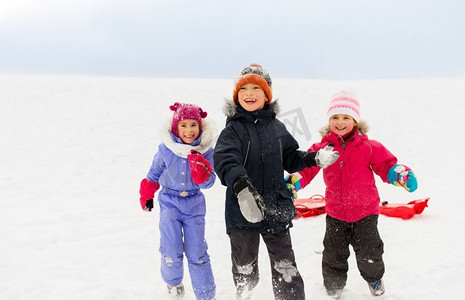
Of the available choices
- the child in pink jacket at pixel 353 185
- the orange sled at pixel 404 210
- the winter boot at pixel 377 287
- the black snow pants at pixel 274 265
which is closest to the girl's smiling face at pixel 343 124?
the child in pink jacket at pixel 353 185

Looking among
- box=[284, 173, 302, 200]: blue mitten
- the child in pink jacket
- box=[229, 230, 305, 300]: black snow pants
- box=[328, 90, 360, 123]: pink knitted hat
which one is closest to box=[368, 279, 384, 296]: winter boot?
the child in pink jacket

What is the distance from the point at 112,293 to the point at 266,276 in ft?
5.28

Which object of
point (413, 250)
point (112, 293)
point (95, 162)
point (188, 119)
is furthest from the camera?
point (95, 162)

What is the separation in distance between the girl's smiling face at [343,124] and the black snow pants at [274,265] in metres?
1.06

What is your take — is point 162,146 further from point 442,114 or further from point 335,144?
point 442,114

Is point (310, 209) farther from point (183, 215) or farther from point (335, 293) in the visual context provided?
point (183, 215)

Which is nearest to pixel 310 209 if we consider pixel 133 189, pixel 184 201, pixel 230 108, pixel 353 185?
pixel 353 185

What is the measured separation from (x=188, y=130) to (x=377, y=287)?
2.23 metres

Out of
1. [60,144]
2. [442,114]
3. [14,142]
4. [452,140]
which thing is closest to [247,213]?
[60,144]

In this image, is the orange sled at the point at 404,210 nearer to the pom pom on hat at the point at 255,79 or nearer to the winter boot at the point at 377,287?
the winter boot at the point at 377,287

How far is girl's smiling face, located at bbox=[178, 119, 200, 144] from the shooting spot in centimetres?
354

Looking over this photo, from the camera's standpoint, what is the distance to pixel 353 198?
11.0 feet

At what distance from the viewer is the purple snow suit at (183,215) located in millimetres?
3525

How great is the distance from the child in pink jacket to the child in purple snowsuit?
2.95ft
